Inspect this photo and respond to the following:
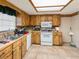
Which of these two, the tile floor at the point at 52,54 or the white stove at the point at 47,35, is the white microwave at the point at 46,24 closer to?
the white stove at the point at 47,35

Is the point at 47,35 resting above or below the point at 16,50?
above

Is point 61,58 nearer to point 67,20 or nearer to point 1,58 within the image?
point 1,58

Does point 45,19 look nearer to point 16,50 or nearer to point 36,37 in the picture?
point 36,37

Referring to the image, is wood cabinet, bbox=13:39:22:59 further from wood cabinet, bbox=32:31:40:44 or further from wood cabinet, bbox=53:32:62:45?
wood cabinet, bbox=53:32:62:45

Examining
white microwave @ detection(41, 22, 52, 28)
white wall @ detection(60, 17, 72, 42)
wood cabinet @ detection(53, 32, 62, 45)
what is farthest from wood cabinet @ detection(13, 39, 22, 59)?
white wall @ detection(60, 17, 72, 42)

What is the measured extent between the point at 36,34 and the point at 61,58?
3248 mm

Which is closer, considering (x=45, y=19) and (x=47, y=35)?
(x=47, y=35)

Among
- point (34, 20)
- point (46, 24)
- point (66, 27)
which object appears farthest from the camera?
point (66, 27)

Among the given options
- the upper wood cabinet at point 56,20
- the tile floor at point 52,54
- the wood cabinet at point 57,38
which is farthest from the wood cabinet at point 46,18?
the tile floor at point 52,54

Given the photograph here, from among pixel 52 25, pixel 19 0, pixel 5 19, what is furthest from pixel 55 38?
pixel 19 0

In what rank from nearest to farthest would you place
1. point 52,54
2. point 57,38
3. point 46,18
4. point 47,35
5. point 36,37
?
point 52,54
point 57,38
point 47,35
point 36,37
point 46,18

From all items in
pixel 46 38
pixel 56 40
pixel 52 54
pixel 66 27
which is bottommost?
pixel 52 54

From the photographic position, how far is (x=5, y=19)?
4.19 meters

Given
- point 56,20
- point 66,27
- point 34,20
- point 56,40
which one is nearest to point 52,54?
point 56,40
